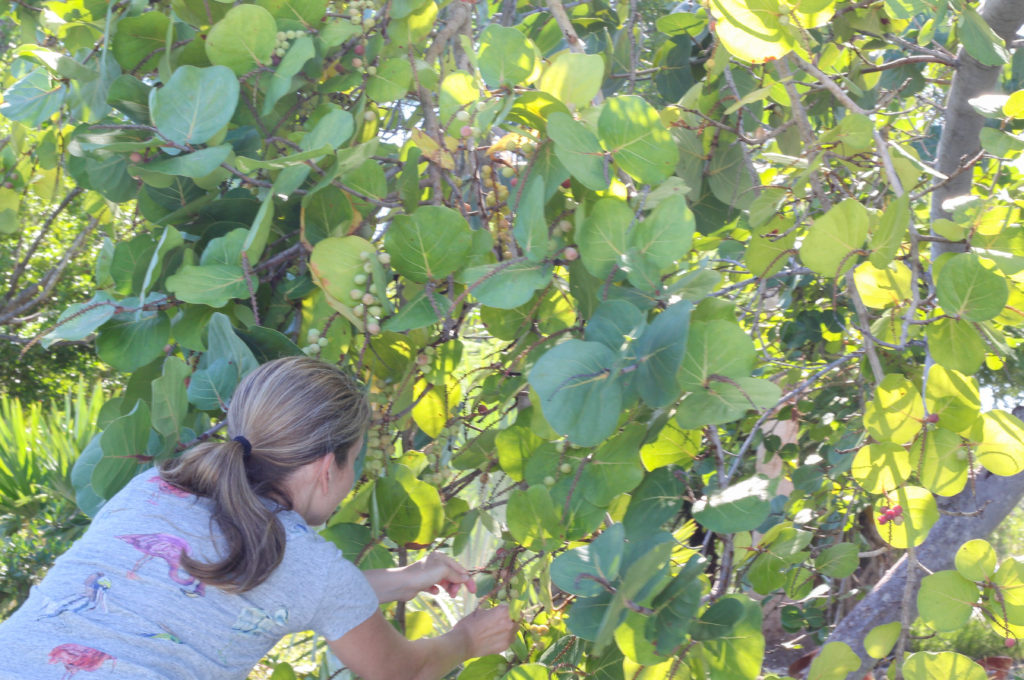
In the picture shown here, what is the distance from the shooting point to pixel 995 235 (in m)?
1.01

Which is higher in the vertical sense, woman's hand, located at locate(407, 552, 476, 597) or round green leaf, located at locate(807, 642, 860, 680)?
round green leaf, located at locate(807, 642, 860, 680)

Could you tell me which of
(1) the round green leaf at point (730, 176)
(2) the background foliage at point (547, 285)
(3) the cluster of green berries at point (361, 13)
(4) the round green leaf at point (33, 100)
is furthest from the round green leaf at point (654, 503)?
(4) the round green leaf at point (33, 100)

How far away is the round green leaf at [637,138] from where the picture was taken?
93 centimetres

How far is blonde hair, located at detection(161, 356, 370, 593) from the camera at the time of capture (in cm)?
117

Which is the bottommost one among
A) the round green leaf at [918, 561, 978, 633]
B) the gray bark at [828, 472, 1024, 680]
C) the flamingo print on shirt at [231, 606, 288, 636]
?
the gray bark at [828, 472, 1024, 680]

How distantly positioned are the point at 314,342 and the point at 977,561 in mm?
835

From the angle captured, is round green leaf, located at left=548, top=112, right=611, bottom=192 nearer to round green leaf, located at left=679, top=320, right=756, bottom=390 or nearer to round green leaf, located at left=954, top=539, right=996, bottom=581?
round green leaf, located at left=679, top=320, right=756, bottom=390

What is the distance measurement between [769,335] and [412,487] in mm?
1505

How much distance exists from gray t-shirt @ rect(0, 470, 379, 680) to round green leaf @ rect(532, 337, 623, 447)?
1.73 feet

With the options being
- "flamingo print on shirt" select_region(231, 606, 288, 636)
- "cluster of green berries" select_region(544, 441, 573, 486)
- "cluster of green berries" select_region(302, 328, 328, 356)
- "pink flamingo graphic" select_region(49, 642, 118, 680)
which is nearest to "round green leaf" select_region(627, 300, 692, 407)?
"cluster of green berries" select_region(544, 441, 573, 486)

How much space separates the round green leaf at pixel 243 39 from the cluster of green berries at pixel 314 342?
35 cm

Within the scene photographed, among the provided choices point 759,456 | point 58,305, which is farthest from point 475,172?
point 58,305

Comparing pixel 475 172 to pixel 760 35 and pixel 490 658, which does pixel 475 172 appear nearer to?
pixel 760 35

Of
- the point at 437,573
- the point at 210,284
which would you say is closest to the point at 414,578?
the point at 437,573
